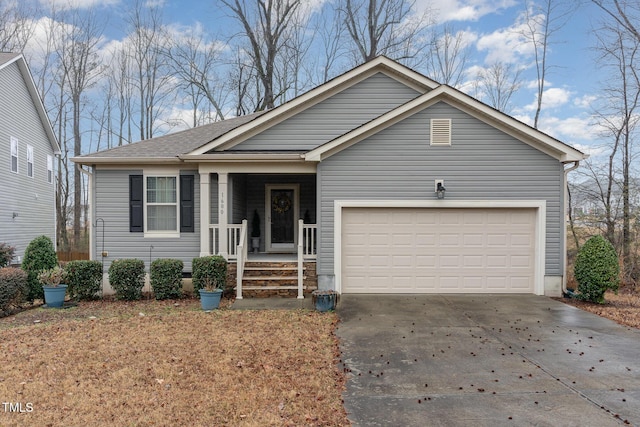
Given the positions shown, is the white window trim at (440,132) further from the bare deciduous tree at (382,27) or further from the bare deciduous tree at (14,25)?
the bare deciduous tree at (14,25)

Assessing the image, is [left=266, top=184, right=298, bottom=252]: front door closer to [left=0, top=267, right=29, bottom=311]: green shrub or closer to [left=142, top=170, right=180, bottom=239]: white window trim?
[left=142, top=170, right=180, bottom=239]: white window trim

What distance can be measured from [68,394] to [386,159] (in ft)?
24.3

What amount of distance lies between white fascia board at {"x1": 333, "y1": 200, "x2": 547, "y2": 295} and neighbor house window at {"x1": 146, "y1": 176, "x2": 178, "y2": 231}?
438 cm

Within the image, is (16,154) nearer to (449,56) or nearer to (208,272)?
(208,272)

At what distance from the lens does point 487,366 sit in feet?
16.8

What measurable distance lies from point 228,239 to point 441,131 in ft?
19.3

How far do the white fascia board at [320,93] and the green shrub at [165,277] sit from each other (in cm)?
293

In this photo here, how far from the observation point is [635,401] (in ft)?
13.6

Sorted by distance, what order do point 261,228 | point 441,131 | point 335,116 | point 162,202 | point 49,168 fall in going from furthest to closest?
point 49,168 → point 261,228 → point 335,116 → point 162,202 → point 441,131

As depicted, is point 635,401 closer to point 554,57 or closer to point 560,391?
point 560,391

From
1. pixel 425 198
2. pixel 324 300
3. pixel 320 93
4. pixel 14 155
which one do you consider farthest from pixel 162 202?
pixel 14 155

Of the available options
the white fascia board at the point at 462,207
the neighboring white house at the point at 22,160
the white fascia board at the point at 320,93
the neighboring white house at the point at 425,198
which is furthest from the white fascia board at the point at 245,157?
the neighboring white house at the point at 22,160

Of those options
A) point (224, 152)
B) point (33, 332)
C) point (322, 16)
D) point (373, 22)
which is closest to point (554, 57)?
point (373, 22)

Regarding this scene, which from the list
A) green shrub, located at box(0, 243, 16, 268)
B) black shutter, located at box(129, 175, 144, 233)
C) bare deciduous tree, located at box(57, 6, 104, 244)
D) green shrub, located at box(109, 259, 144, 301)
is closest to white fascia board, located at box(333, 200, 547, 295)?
green shrub, located at box(109, 259, 144, 301)
